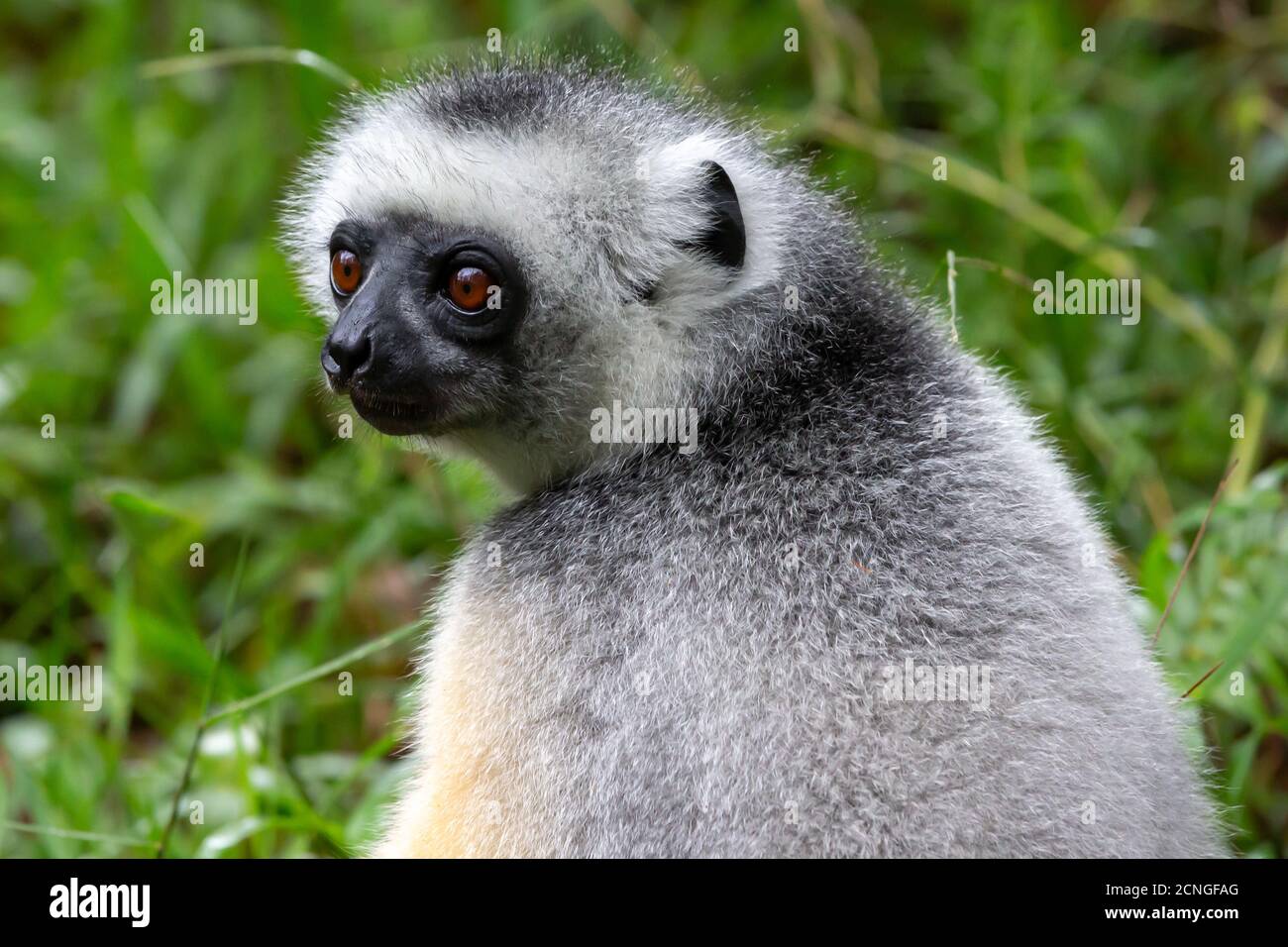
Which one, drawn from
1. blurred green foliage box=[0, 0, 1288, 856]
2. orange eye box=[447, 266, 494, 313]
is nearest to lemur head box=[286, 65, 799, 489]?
orange eye box=[447, 266, 494, 313]

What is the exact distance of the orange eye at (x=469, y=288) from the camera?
13.1 feet

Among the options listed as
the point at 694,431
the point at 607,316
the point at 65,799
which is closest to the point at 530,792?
the point at 694,431

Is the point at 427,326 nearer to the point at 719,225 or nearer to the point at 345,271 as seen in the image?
the point at 345,271

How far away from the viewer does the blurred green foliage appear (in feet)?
17.0

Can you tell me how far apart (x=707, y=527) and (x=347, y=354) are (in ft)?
3.69

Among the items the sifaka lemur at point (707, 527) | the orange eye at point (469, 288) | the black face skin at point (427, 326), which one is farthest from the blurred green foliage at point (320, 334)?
the orange eye at point (469, 288)

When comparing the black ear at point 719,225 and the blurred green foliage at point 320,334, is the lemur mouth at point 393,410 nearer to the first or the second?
the black ear at point 719,225

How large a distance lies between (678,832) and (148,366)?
17.0 ft

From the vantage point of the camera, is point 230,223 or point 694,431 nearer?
point 694,431

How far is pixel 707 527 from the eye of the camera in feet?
12.2

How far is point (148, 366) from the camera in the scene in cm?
756

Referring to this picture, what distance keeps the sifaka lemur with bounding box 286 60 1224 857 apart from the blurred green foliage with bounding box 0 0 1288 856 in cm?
86
